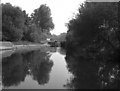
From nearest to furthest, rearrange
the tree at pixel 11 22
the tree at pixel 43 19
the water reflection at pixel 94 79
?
1. the water reflection at pixel 94 79
2. the tree at pixel 11 22
3. the tree at pixel 43 19

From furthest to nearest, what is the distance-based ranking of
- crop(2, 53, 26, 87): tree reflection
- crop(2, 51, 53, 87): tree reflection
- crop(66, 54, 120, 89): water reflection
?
crop(2, 51, 53, 87): tree reflection, crop(2, 53, 26, 87): tree reflection, crop(66, 54, 120, 89): water reflection

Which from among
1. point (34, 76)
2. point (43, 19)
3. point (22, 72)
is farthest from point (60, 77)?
point (43, 19)

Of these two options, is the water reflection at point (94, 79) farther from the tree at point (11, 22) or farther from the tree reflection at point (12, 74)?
the tree at point (11, 22)

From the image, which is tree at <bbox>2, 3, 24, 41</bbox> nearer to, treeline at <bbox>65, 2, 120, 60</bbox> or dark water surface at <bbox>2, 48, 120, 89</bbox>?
treeline at <bbox>65, 2, 120, 60</bbox>

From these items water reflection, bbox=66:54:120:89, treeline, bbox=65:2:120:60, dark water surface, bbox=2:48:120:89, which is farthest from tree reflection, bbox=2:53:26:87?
treeline, bbox=65:2:120:60

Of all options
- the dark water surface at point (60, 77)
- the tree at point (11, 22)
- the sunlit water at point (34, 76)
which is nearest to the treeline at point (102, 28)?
the dark water surface at point (60, 77)

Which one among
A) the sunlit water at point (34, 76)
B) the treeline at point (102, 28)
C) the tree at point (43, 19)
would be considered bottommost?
the sunlit water at point (34, 76)

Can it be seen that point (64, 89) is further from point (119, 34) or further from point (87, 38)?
point (87, 38)

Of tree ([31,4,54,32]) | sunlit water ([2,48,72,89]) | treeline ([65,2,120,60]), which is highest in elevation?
tree ([31,4,54,32])

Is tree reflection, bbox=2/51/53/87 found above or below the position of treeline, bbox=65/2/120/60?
below

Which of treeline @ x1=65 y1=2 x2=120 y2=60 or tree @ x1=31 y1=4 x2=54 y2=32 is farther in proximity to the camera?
tree @ x1=31 y1=4 x2=54 y2=32

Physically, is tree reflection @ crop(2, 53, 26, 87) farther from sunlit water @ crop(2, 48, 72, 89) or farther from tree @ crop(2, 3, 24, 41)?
tree @ crop(2, 3, 24, 41)

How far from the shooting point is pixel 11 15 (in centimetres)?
7044

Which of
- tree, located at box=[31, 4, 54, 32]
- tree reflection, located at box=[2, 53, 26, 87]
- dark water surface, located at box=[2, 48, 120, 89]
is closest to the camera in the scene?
dark water surface, located at box=[2, 48, 120, 89]
